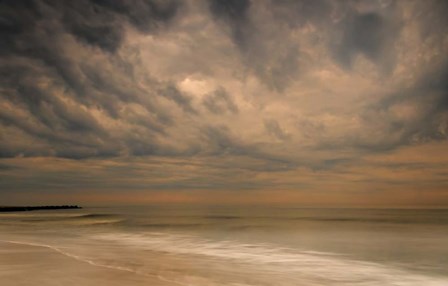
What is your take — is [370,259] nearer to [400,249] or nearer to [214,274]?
[400,249]

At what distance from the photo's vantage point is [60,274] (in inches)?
510

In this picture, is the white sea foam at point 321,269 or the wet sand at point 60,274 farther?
the white sea foam at point 321,269

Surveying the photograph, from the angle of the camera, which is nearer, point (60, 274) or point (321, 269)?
point (60, 274)

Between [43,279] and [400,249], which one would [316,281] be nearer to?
[43,279]

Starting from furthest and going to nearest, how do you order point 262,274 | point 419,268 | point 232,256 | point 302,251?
point 302,251
point 232,256
point 419,268
point 262,274

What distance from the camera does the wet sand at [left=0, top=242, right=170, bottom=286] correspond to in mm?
11750

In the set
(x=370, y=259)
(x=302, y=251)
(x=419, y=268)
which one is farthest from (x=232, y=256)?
(x=419, y=268)

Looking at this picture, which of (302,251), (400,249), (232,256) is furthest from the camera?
(400,249)

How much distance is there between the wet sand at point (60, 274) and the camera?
11.8 metres

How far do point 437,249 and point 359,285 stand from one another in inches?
685

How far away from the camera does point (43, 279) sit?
1197 centimetres

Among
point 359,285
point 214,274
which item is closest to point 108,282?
point 214,274

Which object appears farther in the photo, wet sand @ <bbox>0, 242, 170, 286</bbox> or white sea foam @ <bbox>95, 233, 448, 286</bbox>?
white sea foam @ <bbox>95, 233, 448, 286</bbox>

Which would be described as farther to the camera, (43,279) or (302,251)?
(302,251)
